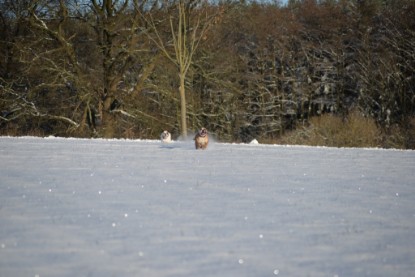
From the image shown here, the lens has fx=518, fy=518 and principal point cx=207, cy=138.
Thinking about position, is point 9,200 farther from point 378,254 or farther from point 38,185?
point 378,254

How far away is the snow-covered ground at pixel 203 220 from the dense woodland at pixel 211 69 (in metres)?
13.2

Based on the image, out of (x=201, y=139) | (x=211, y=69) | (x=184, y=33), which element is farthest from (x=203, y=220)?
(x=211, y=69)

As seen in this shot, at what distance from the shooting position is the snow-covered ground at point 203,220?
3936 millimetres

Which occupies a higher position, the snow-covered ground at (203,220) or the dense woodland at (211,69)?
the dense woodland at (211,69)

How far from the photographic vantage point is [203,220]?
17.3ft

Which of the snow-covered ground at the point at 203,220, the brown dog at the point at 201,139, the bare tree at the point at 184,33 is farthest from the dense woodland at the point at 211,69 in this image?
the snow-covered ground at the point at 203,220

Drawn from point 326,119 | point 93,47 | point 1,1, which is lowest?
point 326,119

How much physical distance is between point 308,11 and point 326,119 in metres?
19.8

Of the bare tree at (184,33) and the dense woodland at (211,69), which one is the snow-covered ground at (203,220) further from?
the dense woodland at (211,69)

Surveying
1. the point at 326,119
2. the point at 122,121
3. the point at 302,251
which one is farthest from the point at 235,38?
the point at 302,251

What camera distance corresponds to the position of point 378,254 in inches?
168

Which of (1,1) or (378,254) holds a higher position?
(1,1)

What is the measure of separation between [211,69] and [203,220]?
26.5 m

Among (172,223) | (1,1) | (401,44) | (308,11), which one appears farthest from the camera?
(308,11)
